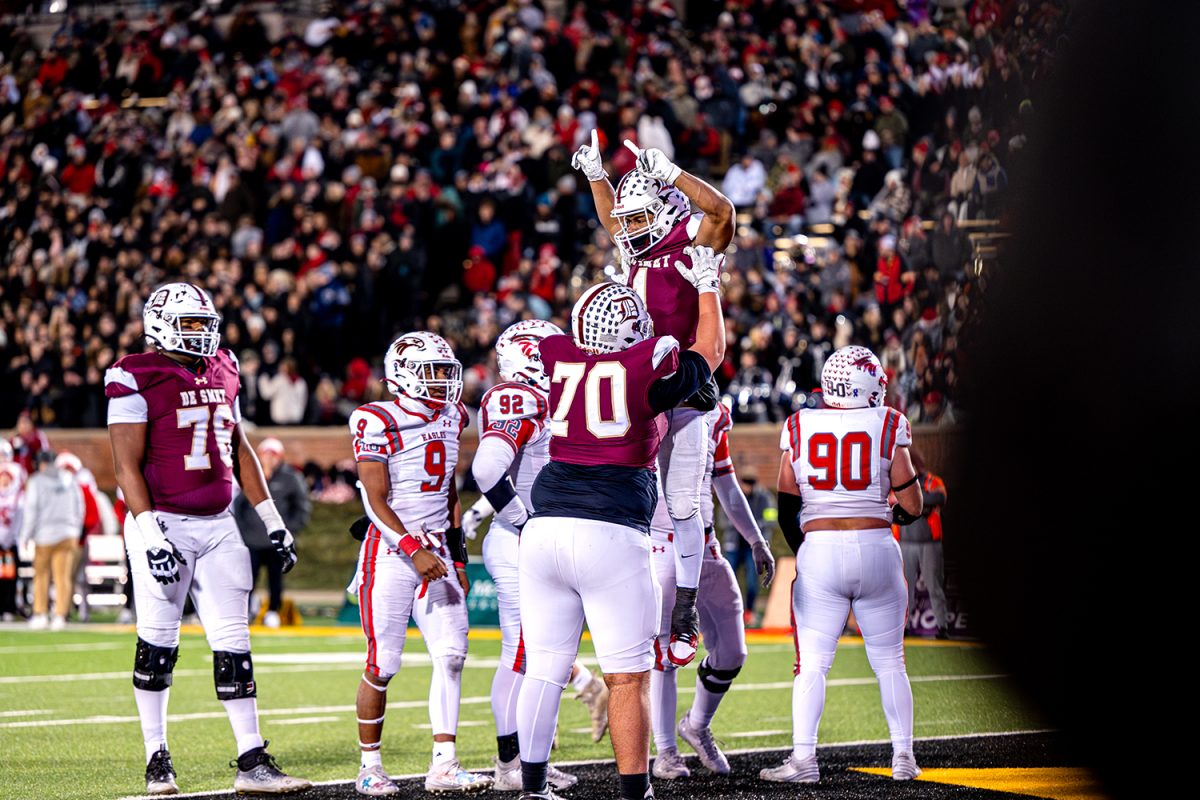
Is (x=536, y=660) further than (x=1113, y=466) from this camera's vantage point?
Yes

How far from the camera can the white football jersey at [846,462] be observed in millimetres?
6953

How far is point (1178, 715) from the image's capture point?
1291 mm

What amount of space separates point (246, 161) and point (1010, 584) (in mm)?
21457

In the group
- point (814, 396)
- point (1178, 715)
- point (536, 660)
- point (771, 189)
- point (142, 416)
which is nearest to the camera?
point (1178, 715)

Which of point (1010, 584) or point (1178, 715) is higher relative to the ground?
point (1010, 584)

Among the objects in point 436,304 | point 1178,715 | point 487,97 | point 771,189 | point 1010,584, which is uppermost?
point 487,97

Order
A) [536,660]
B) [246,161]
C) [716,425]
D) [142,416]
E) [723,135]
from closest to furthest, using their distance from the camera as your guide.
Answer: [536,660], [142,416], [716,425], [723,135], [246,161]

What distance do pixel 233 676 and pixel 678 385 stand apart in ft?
7.85

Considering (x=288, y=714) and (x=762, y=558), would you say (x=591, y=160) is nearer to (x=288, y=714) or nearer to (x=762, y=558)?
(x=762, y=558)

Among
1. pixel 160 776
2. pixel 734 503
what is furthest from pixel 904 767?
pixel 160 776

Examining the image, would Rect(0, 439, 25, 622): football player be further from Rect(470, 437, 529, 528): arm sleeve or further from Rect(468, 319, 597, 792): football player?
Rect(470, 437, 529, 528): arm sleeve

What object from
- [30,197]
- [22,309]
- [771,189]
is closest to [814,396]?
[771,189]

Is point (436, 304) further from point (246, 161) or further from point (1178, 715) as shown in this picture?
point (1178, 715)

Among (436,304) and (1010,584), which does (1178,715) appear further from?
(436,304)
